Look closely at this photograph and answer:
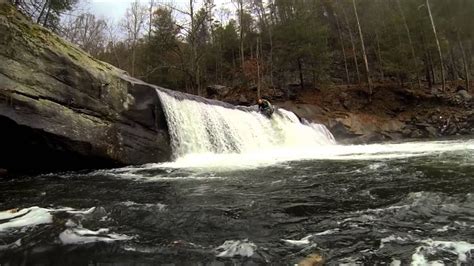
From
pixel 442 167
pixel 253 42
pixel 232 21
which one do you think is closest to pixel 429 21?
pixel 253 42

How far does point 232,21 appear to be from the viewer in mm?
37406

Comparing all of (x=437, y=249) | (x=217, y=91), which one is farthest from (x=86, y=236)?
(x=217, y=91)

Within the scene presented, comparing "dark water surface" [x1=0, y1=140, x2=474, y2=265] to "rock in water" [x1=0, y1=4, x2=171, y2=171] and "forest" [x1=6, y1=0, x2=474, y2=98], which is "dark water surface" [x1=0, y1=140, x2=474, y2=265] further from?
"forest" [x1=6, y1=0, x2=474, y2=98]

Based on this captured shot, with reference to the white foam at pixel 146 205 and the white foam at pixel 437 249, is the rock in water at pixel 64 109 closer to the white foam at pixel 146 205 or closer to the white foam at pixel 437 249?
the white foam at pixel 146 205

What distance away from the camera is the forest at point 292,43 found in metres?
28.1

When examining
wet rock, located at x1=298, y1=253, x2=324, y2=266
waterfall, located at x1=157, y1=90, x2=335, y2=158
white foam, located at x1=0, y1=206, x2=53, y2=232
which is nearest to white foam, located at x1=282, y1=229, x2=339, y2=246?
wet rock, located at x1=298, y1=253, x2=324, y2=266

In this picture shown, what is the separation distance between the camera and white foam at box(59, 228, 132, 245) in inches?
187

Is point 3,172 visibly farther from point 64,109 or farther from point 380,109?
point 380,109

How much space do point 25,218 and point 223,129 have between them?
10.4m

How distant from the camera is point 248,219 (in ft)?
18.4

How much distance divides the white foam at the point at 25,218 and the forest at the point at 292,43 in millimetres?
16011

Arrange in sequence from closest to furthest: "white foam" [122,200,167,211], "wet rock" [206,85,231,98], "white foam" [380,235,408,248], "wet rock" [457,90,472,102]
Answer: "white foam" [380,235,408,248] < "white foam" [122,200,167,211] < "wet rock" [457,90,472,102] < "wet rock" [206,85,231,98]

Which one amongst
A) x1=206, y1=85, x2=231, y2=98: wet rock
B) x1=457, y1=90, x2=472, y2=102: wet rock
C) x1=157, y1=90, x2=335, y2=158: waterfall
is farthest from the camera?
x1=206, y1=85, x2=231, y2=98: wet rock

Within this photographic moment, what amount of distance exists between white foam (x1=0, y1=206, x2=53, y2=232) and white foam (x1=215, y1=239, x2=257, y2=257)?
2.64 metres
